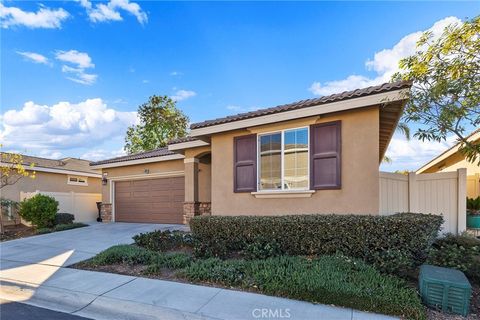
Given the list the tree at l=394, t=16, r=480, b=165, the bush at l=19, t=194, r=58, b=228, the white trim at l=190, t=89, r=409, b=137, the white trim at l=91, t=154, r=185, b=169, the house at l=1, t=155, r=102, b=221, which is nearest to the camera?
the tree at l=394, t=16, r=480, b=165

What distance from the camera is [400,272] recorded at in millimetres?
5090

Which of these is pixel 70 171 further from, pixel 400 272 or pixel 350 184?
pixel 400 272

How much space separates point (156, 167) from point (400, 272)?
10951 mm

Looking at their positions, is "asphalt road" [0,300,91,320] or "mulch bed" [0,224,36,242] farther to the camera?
"mulch bed" [0,224,36,242]

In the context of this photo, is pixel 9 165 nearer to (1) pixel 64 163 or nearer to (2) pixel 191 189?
(1) pixel 64 163

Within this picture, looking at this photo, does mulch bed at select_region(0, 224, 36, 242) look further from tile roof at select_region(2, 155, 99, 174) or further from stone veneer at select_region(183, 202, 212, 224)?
stone veneer at select_region(183, 202, 212, 224)

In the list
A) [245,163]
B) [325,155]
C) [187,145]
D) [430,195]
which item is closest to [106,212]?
[187,145]

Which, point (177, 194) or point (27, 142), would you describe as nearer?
point (177, 194)

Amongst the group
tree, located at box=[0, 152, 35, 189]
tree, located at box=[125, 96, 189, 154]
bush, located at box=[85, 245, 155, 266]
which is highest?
tree, located at box=[125, 96, 189, 154]

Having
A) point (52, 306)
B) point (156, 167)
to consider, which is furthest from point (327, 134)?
point (156, 167)

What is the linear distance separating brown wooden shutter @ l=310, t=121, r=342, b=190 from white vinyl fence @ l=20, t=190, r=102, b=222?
1332 cm

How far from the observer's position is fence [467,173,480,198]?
10.6 m

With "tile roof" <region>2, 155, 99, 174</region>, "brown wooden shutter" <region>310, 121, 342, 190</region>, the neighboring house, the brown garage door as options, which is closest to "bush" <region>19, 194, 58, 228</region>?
the brown garage door

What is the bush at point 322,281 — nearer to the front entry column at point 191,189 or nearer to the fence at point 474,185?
the front entry column at point 191,189
